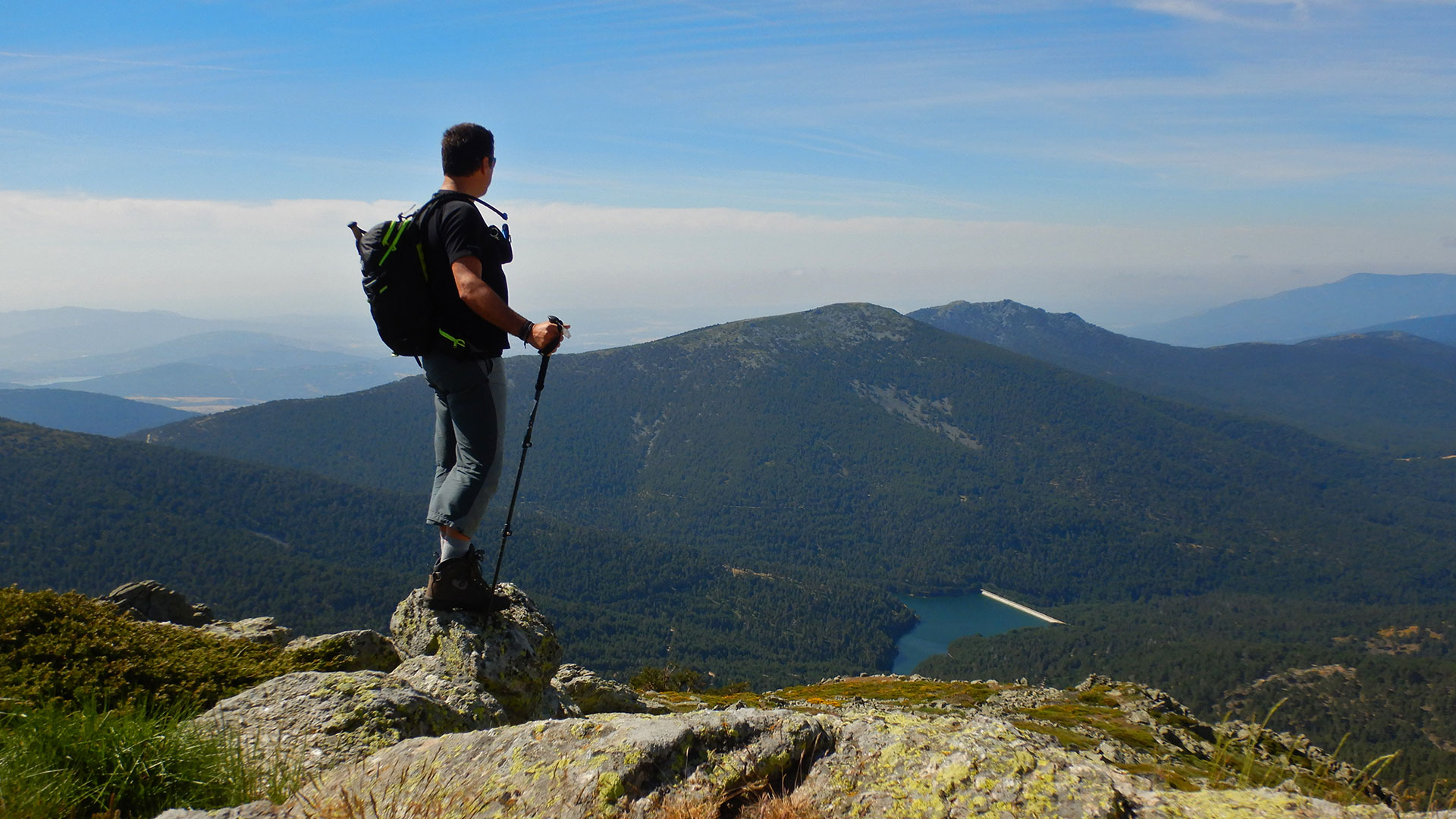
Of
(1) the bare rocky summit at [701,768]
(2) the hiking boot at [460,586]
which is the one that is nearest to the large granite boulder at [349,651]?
(2) the hiking boot at [460,586]

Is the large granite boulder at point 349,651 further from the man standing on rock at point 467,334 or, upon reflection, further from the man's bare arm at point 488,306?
the man's bare arm at point 488,306

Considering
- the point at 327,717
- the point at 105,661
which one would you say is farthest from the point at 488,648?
the point at 105,661

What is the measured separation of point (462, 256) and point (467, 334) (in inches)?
33.6

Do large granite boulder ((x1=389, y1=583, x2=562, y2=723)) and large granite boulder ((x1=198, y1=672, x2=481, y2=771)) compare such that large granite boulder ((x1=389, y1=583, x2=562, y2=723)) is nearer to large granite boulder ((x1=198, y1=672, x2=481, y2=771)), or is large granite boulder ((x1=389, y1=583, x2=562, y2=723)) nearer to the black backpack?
large granite boulder ((x1=198, y1=672, x2=481, y2=771))

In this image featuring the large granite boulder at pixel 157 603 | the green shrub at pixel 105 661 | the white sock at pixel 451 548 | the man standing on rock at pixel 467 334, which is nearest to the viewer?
the green shrub at pixel 105 661

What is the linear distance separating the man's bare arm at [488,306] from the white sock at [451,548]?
246 centimetres

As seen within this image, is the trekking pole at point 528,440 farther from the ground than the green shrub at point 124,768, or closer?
farther from the ground

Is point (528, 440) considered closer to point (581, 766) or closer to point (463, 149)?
point (463, 149)

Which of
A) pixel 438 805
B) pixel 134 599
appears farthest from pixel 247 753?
pixel 134 599

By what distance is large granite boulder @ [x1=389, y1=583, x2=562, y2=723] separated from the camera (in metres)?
8.92

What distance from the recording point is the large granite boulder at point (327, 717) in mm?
5363

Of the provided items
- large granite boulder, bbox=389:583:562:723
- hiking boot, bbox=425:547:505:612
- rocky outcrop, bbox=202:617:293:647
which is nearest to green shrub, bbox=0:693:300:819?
hiking boot, bbox=425:547:505:612

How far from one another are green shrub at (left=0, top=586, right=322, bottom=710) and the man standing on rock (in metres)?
2.26

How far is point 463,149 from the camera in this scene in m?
7.53
